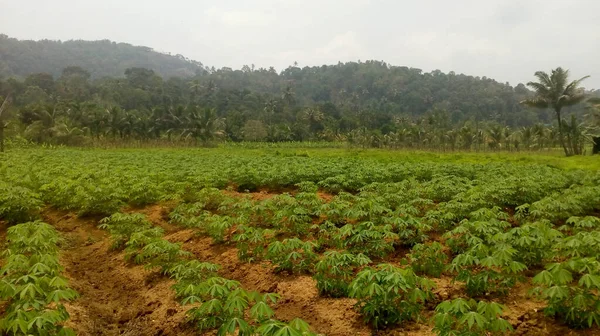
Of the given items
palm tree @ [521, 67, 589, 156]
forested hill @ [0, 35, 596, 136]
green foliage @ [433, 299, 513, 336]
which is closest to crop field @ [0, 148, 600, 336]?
green foliage @ [433, 299, 513, 336]

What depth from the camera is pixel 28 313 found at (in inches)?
162

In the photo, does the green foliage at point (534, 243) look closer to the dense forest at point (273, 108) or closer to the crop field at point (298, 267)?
the crop field at point (298, 267)

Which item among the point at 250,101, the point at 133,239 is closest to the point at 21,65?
the point at 250,101

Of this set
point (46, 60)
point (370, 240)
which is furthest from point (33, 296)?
point (46, 60)

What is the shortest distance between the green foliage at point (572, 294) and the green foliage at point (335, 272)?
2315 millimetres

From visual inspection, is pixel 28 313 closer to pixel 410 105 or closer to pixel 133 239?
pixel 133 239

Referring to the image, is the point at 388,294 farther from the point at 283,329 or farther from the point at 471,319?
the point at 283,329

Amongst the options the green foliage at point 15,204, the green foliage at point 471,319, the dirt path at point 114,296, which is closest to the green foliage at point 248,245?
the dirt path at point 114,296

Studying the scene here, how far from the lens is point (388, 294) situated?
5.12 metres

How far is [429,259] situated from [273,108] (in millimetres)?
80188

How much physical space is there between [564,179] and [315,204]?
10.5 metres

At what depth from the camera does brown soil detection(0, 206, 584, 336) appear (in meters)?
5.47

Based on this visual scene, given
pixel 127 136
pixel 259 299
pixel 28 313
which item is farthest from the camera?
pixel 127 136

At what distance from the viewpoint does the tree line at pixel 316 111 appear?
4844 centimetres
